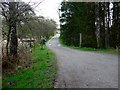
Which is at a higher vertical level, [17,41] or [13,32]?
[13,32]

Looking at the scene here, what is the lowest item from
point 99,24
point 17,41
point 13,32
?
point 17,41

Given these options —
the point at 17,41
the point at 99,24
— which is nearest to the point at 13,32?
the point at 17,41

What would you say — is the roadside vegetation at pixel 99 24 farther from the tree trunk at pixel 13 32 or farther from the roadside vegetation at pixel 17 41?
the tree trunk at pixel 13 32

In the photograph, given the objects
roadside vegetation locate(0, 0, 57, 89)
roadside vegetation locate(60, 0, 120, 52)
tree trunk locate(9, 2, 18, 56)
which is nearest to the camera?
roadside vegetation locate(0, 0, 57, 89)

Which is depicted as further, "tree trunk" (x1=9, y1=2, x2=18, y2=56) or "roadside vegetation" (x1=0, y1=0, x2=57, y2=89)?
"tree trunk" (x1=9, y1=2, x2=18, y2=56)

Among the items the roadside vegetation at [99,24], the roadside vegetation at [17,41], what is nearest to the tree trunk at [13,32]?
the roadside vegetation at [17,41]

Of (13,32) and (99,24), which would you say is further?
(99,24)

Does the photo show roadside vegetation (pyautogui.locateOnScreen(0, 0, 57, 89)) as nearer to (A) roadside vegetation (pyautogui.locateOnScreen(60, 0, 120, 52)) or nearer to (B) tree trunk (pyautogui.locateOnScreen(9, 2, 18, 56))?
(B) tree trunk (pyautogui.locateOnScreen(9, 2, 18, 56))

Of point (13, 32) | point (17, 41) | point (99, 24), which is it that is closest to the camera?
point (13, 32)

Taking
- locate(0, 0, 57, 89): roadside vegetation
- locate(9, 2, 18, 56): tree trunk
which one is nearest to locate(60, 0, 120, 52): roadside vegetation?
locate(0, 0, 57, 89): roadside vegetation

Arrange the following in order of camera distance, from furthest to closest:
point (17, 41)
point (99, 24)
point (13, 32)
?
1. point (99, 24)
2. point (17, 41)
3. point (13, 32)

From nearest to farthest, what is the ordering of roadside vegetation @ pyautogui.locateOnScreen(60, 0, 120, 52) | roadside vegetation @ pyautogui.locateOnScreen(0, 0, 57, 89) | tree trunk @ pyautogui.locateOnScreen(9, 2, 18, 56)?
roadside vegetation @ pyautogui.locateOnScreen(0, 0, 57, 89), tree trunk @ pyautogui.locateOnScreen(9, 2, 18, 56), roadside vegetation @ pyautogui.locateOnScreen(60, 0, 120, 52)

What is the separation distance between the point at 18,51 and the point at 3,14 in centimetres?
312

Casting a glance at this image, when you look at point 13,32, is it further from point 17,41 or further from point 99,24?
point 99,24
